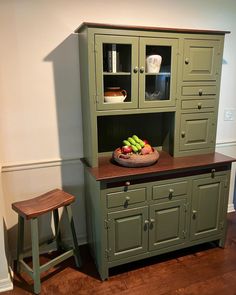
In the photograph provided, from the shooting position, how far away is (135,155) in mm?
1998

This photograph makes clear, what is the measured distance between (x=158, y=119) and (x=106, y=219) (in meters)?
1.04

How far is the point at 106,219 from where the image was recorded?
6.10 ft

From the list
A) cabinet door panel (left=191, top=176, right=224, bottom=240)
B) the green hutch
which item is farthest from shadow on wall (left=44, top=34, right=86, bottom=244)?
cabinet door panel (left=191, top=176, right=224, bottom=240)

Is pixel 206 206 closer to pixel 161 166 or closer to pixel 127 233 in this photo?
pixel 161 166

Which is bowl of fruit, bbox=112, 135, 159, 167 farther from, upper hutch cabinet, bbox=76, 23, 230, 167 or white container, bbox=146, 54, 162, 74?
white container, bbox=146, 54, 162, 74

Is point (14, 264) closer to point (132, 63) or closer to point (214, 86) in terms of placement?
point (132, 63)

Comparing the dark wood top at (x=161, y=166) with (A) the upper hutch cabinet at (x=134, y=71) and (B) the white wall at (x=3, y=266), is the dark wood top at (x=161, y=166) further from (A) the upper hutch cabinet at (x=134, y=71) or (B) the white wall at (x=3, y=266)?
(B) the white wall at (x=3, y=266)

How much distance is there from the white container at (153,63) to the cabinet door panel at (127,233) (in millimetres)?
1077

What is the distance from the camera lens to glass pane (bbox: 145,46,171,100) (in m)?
1.98

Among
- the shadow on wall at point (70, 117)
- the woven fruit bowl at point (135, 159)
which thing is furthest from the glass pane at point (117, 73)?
the woven fruit bowl at point (135, 159)

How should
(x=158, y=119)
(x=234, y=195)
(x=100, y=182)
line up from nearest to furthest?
(x=100, y=182), (x=158, y=119), (x=234, y=195)

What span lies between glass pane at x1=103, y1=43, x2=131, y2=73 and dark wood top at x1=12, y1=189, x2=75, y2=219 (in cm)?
104

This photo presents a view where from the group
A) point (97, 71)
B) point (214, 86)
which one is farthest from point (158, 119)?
point (97, 71)

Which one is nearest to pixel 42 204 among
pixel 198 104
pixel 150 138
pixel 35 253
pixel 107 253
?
pixel 35 253
